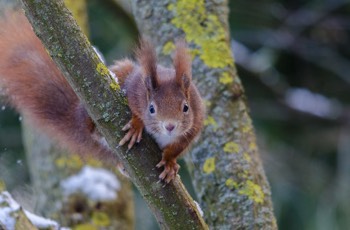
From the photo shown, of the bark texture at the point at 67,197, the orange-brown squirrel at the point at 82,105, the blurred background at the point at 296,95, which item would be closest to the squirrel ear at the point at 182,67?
the orange-brown squirrel at the point at 82,105

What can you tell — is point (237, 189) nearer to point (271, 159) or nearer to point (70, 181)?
point (70, 181)

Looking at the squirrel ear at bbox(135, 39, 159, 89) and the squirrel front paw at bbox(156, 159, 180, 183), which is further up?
the squirrel ear at bbox(135, 39, 159, 89)

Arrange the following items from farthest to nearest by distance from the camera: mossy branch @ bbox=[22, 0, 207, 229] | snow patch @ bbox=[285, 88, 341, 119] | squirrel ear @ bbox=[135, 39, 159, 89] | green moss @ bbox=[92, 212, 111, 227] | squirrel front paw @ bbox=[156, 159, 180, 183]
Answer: snow patch @ bbox=[285, 88, 341, 119] → green moss @ bbox=[92, 212, 111, 227] → squirrel ear @ bbox=[135, 39, 159, 89] → squirrel front paw @ bbox=[156, 159, 180, 183] → mossy branch @ bbox=[22, 0, 207, 229]

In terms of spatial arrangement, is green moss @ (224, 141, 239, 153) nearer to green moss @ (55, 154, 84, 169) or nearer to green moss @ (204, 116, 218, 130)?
green moss @ (204, 116, 218, 130)

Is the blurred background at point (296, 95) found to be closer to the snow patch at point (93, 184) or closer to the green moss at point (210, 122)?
the snow patch at point (93, 184)

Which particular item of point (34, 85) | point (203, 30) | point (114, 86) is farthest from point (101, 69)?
point (203, 30)

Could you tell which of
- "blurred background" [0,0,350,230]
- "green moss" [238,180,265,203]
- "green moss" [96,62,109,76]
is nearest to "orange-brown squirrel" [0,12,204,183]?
"green moss" [96,62,109,76]
